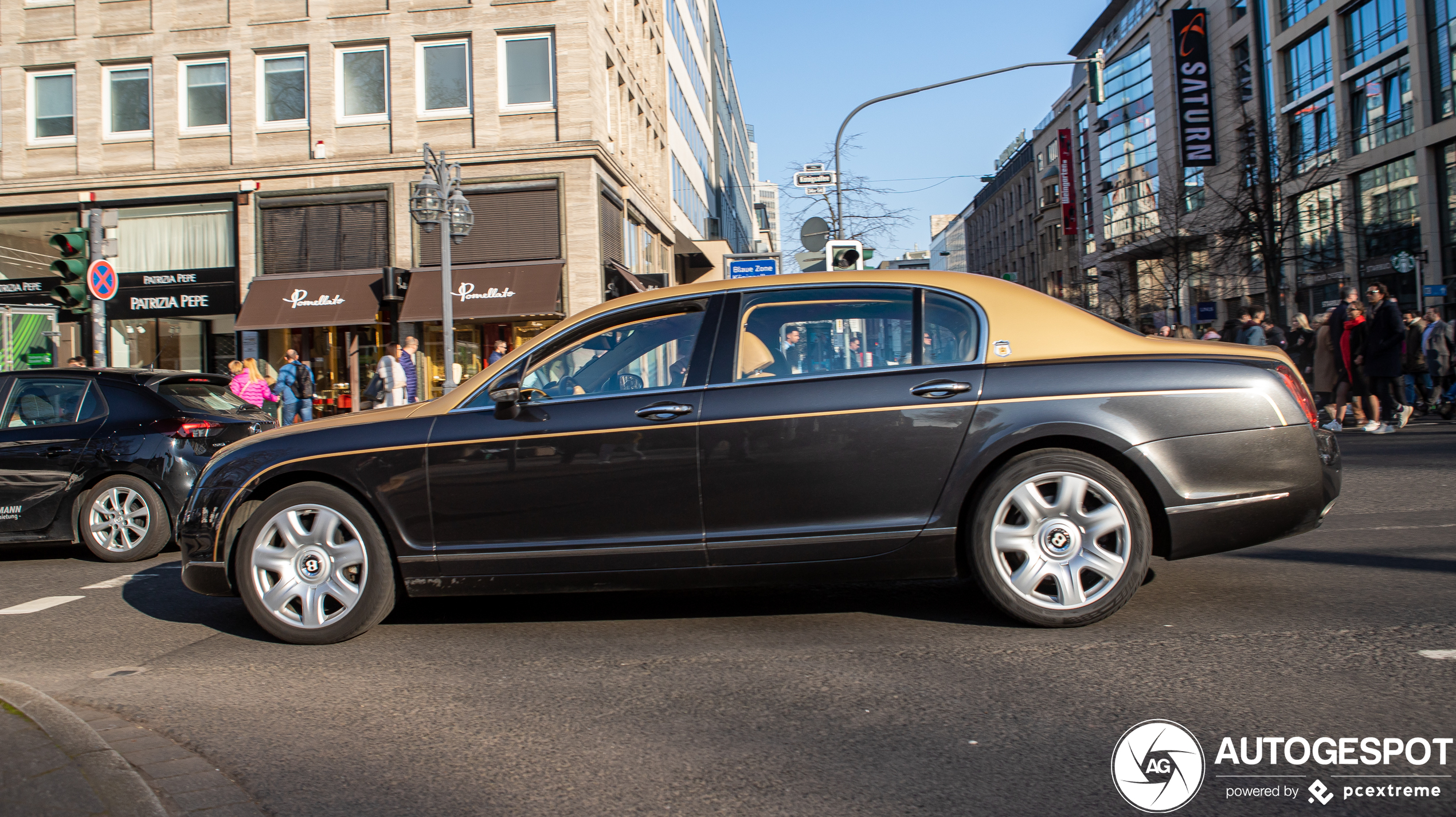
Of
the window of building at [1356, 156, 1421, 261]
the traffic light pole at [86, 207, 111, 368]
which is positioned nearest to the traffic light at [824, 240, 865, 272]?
the traffic light pole at [86, 207, 111, 368]

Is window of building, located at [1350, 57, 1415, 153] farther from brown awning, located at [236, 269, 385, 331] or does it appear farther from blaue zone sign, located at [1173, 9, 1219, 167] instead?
brown awning, located at [236, 269, 385, 331]

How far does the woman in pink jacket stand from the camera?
52.0 ft

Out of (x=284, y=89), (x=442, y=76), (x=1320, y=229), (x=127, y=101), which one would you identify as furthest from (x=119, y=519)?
(x=1320, y=229)

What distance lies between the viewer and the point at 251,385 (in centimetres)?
1599

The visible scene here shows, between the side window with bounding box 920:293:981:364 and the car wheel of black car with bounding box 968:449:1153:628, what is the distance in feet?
1.66

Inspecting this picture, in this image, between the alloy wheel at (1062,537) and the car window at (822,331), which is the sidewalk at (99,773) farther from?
the alloy wheel at (1062,537)

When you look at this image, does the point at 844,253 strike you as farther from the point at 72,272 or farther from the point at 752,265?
the point at 72,272

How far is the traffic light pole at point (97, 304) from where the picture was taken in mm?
11977

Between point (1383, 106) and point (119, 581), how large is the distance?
38.4 meters

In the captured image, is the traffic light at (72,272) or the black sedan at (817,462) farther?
the traffic light at (72,272)

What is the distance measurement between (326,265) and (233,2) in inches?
257

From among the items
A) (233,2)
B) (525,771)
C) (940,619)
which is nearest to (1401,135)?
(233,2)

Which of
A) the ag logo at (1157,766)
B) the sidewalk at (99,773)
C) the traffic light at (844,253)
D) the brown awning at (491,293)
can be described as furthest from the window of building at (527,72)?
the ag logo at (1157,766)

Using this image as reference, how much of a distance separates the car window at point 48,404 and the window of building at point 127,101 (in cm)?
1949
